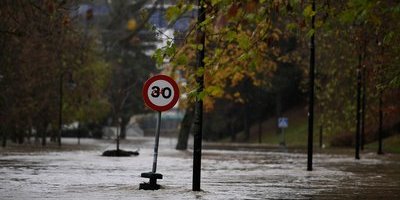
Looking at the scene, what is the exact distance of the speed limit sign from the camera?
16.1 meters

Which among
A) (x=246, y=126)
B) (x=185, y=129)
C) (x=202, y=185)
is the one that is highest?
(x=246, y=126)

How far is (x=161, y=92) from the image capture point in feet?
53.3

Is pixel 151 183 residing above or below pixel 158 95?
below

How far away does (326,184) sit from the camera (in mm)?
18734

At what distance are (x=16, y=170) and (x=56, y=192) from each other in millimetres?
7772

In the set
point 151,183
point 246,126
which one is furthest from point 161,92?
point 246,126

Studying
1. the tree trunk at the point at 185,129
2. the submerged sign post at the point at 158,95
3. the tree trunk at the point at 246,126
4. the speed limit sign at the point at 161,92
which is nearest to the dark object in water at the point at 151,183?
the submerged sign post at the point at 158,95

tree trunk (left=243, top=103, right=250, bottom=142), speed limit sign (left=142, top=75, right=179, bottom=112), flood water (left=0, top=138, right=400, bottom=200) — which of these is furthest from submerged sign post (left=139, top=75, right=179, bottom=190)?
tree trunk (left=243, top=103, right=250, bottom=142)

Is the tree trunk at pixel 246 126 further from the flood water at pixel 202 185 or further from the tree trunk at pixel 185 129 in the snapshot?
the flood water at pixel 202 185

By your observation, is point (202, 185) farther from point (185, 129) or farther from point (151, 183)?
point (185, 129)

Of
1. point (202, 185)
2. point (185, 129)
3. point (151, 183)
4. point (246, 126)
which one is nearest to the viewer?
point (151, 183)

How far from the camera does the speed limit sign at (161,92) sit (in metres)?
16.1

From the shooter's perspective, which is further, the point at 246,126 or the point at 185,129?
the point at 246,126

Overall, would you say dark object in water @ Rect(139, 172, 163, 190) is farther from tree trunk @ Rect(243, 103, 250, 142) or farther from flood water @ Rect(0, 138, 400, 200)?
tree trunk @ Rect(243, 103, 250, 142)
